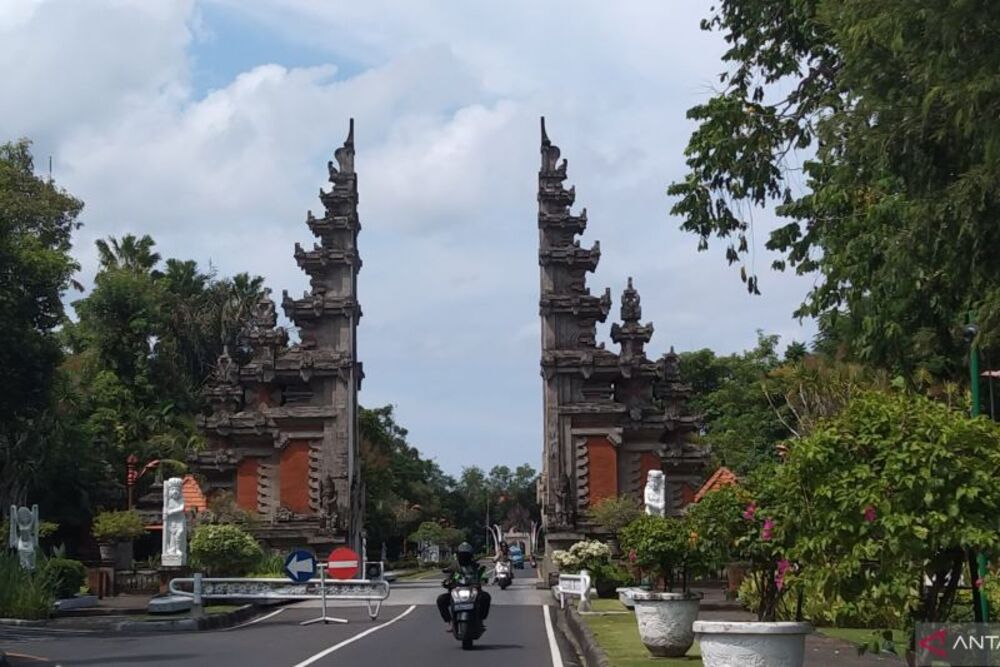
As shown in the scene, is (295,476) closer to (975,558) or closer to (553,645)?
(553,645)

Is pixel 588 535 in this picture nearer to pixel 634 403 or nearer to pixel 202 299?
pixel 634 403

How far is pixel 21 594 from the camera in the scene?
26.0 m

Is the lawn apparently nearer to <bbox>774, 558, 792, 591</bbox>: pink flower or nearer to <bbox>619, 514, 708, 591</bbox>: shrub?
<bbox>619, 514, 708, 591</bbox>: shrub

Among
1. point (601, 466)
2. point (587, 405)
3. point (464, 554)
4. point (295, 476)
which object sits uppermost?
point (587, 405)

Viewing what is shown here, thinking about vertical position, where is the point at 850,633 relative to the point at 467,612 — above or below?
below

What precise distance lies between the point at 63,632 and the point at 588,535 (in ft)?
94.1

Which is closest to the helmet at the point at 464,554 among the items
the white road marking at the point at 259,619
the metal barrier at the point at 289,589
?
the white road marking at the point at 259,619

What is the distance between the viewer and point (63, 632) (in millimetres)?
23812

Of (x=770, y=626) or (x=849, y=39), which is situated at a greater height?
(x=849, y=39)

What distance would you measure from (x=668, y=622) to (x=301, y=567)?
16.1 m

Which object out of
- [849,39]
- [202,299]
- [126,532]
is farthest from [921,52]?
[202,299]

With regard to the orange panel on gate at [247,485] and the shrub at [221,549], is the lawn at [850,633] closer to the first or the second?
the shrub at [221,549]

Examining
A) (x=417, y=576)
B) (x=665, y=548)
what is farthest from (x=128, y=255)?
(x=665, y=548)

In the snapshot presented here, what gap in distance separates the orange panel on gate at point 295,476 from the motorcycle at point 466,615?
33525mm
